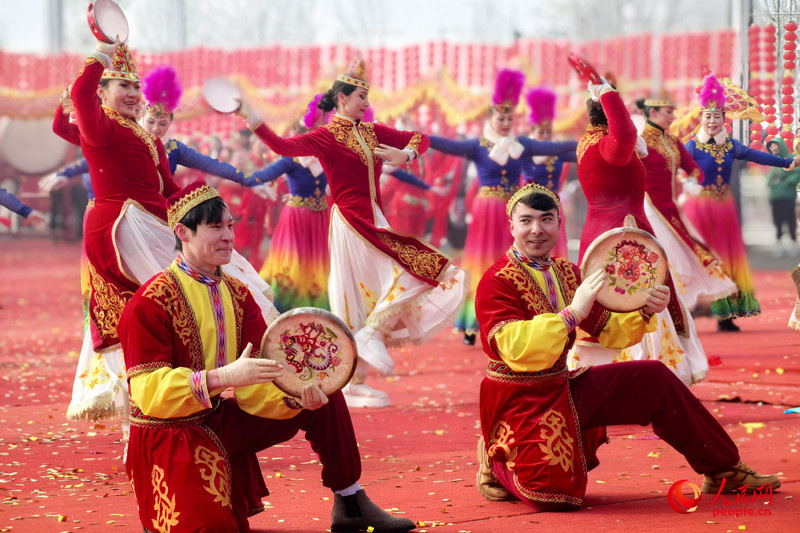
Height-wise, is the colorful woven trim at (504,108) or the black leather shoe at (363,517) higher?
the colorful woven trim at (504,108)

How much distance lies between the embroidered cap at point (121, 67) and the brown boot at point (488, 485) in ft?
7.93

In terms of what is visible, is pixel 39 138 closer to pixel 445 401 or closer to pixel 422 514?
pixel 445 401

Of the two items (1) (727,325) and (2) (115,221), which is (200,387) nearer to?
(2) (115,221)

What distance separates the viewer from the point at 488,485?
4.32 meters

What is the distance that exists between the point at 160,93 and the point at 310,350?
3.17 m

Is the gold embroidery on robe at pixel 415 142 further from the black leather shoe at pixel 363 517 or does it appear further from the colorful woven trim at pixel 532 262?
the black leather shoe at pixel 363 517

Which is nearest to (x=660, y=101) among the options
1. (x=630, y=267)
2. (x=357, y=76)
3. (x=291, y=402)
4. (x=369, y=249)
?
(x=357, y=76)

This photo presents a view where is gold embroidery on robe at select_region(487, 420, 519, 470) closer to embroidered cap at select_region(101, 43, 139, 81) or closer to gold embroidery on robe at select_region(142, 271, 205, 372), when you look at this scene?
gold embroidery on robe at select_region(142, 271, 205, 372)

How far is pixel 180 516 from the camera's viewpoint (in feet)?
11.4

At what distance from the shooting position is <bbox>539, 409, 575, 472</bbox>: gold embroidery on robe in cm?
404

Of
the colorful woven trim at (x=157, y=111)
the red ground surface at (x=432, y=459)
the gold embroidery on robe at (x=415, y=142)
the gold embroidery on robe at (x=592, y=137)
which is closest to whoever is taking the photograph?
the red ground surface at (x=432, y=459)

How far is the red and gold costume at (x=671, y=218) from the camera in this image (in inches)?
282

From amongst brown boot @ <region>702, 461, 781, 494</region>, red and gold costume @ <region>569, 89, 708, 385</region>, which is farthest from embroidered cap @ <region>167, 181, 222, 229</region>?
red and gold costume @ <region>569, 89, 708, 385</region>

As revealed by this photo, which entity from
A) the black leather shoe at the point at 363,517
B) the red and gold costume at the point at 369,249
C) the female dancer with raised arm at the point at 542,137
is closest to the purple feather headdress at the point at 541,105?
the female dancer with raised arm at the point at 542,137
